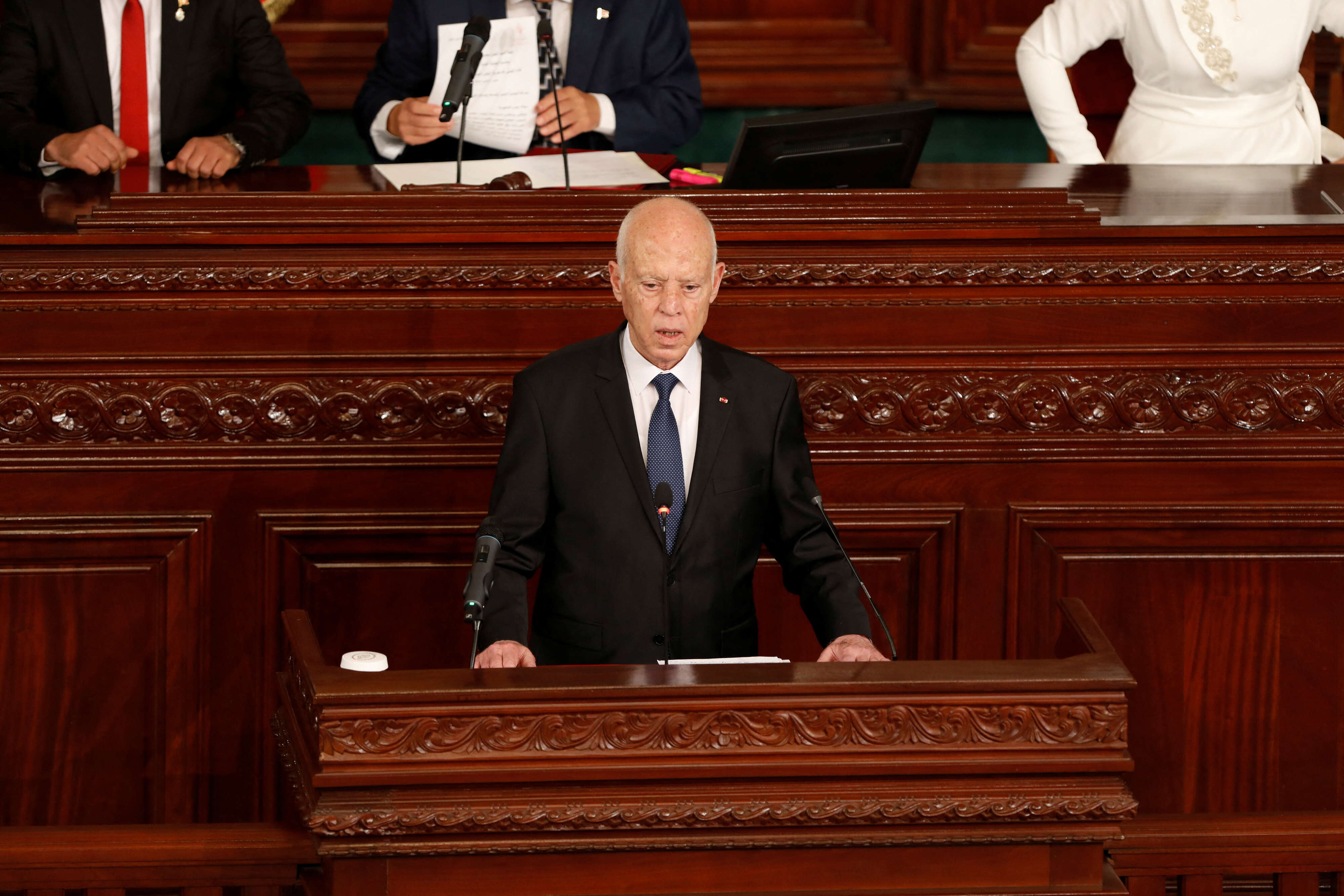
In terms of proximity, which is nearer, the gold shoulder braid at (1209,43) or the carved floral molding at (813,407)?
the carved floral molding at (813,407)

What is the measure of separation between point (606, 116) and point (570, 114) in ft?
0.56

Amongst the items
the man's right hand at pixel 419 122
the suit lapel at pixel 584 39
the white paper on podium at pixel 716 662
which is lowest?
the white paper on podium at pixel 716 662

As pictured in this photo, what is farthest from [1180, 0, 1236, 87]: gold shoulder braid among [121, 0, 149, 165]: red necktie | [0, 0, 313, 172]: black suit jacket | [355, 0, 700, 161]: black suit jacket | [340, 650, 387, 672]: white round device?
[340, 650, 387, 672]: white round device

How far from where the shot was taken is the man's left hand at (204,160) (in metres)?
3.56

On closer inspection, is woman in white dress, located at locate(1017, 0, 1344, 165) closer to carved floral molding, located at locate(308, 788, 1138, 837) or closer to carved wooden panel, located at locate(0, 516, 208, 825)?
carved wooden panel, located at locate(0, 516, 208, 825)

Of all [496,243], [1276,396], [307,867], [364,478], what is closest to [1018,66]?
[1276,396]

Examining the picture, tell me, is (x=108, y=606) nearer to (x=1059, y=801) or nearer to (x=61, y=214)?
(x=61, y=214)

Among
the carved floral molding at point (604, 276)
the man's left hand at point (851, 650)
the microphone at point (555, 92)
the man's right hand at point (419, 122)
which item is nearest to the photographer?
the man's left hand at point (851, 650)

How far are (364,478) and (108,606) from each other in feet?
1.70

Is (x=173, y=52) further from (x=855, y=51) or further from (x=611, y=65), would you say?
(x=855, y=51)

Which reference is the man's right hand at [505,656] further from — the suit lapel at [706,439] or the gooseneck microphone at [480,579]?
the suit lapel at [706,439]

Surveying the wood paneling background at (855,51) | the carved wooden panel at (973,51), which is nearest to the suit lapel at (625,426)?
the wood paneling background at (855,51)

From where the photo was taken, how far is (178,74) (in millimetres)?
4129

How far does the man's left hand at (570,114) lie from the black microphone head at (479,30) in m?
0.78
